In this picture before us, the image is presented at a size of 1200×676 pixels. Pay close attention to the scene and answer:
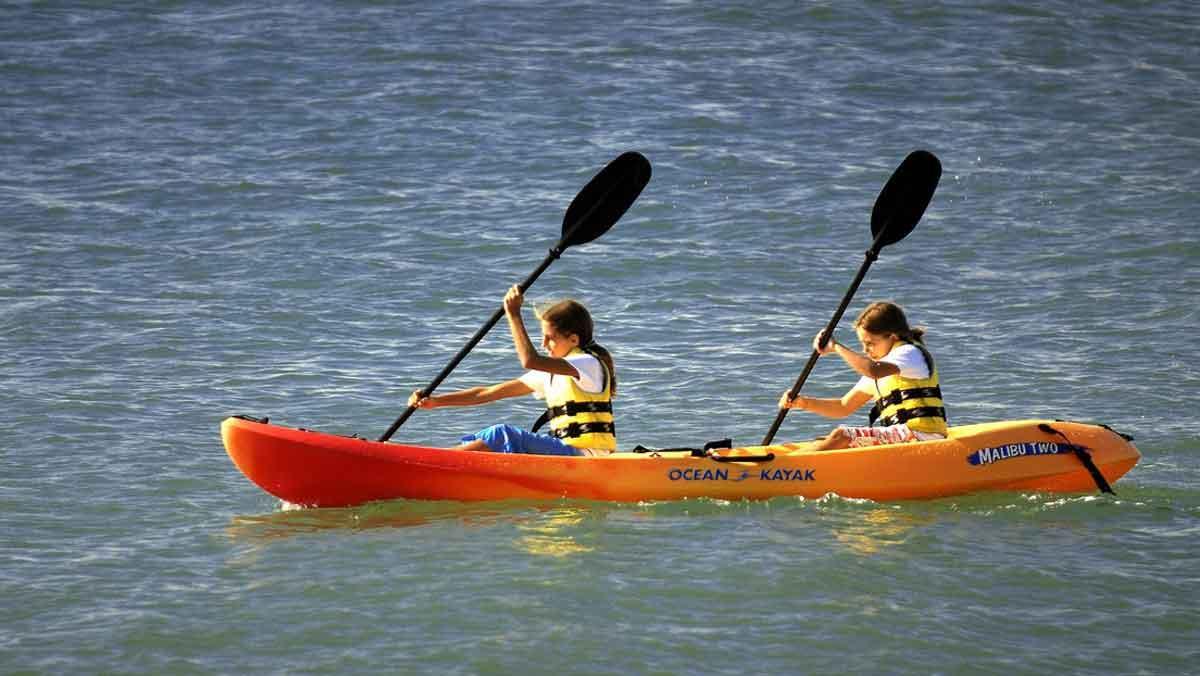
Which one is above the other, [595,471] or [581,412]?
[581,412]

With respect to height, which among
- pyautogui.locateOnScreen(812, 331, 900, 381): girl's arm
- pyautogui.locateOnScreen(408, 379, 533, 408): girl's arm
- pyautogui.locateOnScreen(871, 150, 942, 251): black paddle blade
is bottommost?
pyautogui.locateOnScreen(408, 379, 533, 408): girl's arm

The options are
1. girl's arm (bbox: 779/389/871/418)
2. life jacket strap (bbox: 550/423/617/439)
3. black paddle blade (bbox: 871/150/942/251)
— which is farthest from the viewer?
black paddle blade (bbox: 871/150/942/251)

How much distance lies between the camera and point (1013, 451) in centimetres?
695

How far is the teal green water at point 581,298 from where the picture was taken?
5.56m

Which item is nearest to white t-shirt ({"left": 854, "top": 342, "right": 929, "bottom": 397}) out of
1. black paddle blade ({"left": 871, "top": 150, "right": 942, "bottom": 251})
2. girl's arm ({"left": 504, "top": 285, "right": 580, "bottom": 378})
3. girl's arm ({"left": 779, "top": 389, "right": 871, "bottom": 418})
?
girl's arm ({"left": 779, "top": 389, "right": 871, "bottom": 418})

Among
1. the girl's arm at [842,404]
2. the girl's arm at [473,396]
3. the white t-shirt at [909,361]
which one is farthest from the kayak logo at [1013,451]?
the girl's arm at [473,396]

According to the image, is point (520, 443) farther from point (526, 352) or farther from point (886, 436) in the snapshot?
point (886, 436)

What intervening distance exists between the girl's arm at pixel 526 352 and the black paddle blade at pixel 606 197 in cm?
95

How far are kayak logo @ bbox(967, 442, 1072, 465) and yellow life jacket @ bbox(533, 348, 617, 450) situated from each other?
1564 mm

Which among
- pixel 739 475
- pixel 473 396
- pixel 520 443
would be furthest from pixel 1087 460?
pixel 473 396

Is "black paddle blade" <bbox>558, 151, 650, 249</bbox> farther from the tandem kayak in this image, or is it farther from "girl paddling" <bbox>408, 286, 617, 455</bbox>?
the tandem kayak

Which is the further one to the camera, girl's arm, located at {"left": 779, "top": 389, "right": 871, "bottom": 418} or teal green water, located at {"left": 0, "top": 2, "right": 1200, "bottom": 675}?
girl's arm, located at {"left": 779, "top": 389, "right": 871, "bottom": 418}

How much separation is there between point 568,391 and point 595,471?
1.22 feet

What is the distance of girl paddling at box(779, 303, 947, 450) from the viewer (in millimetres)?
6918
